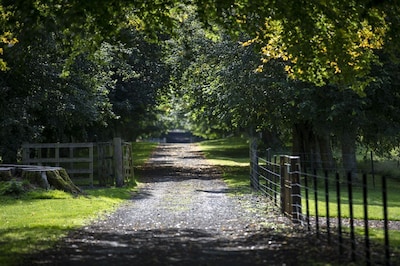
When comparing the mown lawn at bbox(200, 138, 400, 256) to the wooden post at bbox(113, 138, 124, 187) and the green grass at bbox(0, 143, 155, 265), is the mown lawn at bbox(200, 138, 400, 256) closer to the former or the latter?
the wooden post at bbox(113, 138, 124, 187)

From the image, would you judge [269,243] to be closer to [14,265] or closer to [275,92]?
[14,265]

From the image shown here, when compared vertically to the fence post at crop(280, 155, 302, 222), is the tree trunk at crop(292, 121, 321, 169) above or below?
above

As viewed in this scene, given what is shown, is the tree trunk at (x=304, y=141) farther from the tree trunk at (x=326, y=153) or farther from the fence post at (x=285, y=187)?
the fence post at (x=285, y=187)

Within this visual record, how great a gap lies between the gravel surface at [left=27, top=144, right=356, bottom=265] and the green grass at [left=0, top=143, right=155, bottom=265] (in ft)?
1.18

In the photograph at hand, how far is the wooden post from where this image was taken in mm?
24750

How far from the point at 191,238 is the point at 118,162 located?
517 inches

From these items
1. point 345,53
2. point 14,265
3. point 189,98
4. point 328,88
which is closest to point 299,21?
point 345,53

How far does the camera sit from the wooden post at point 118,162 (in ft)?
81.2

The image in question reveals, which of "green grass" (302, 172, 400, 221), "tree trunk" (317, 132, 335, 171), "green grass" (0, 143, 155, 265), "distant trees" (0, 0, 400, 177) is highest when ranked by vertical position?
"distant trees" (0, 0, 400, 177)

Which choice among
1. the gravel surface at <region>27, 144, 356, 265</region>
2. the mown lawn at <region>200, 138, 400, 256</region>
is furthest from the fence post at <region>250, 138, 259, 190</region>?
the gravel surface at <region>27, 144, 356, 265</region>

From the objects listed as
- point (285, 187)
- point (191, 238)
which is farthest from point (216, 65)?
point (191, 238)

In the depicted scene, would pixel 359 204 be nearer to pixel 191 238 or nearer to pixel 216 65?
pixel 191 238

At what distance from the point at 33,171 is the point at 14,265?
11.7 meters

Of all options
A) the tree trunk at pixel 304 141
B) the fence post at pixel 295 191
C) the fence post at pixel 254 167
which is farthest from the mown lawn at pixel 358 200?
the tree trunk at pixel 304 141
